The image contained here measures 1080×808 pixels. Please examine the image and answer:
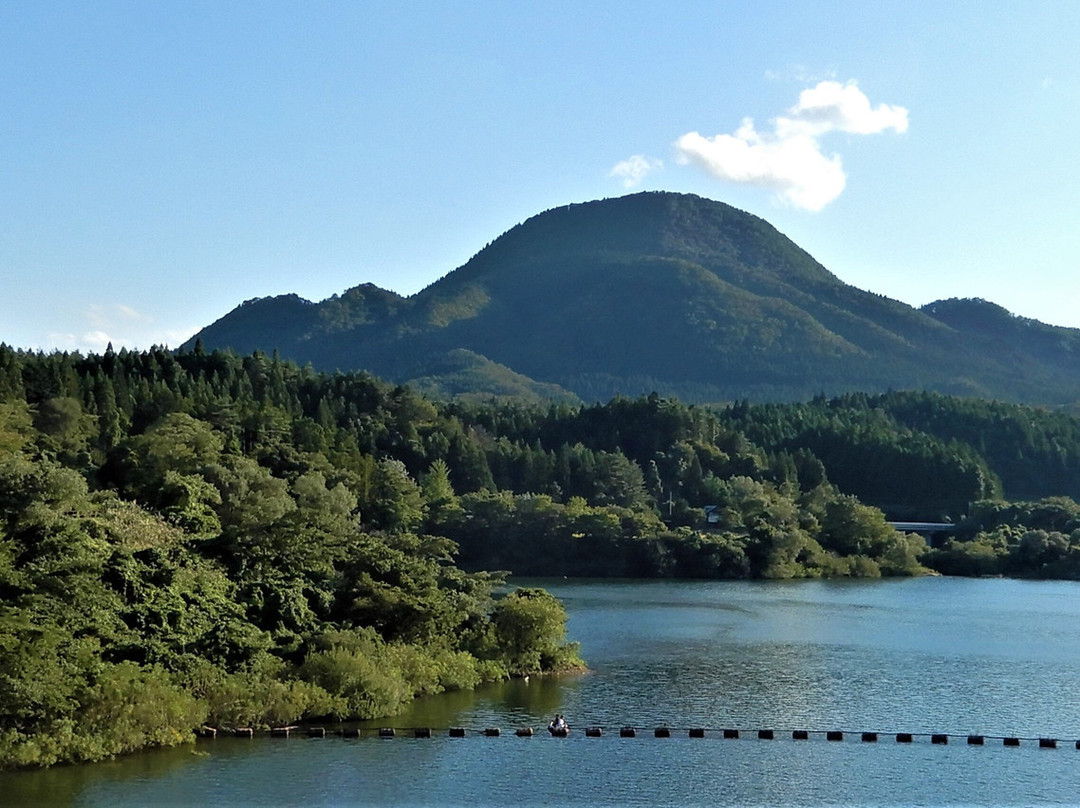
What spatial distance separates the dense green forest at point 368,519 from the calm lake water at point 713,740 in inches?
67.6

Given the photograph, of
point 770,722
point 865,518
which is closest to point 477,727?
point 770,722

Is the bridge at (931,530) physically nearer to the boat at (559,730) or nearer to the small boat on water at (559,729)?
the small boat on water at (559,729)

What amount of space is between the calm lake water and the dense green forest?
1718 mm

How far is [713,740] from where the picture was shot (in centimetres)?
3497

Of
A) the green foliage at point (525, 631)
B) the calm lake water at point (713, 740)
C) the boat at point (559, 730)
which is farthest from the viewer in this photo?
the green foliage at point (525, 631)

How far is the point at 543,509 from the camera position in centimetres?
8719

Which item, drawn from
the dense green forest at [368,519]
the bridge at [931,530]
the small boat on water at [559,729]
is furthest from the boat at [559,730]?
the bridge at [931,530]

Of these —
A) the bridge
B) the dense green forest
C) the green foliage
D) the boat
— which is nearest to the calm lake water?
the boat

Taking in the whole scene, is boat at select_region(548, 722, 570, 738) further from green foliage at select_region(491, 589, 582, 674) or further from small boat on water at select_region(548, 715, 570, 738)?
green foliage at select_region(491, 589, 582, 674)

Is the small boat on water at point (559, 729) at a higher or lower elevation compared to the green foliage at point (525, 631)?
lower

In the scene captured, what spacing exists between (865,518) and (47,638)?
223 ft

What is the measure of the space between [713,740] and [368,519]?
47077 mm

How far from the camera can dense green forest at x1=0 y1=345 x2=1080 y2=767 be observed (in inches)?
1254

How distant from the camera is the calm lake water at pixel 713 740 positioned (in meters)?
29.3
